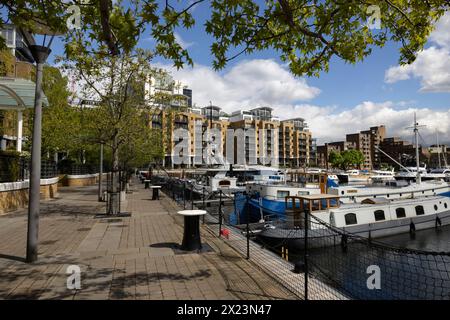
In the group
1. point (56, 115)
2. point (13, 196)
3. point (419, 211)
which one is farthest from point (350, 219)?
point (56, 115)

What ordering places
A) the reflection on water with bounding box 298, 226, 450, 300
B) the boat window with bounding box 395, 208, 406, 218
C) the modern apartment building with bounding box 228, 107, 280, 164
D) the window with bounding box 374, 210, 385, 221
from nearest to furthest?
the reflection on water with bounding box 298, 226, 450, 300
the window with bounding box 374, 210, 385, 221
the boat window with bounding box 395, 208, 406, 218
the modern apartment building with bounding box 228, 107, 280, 164

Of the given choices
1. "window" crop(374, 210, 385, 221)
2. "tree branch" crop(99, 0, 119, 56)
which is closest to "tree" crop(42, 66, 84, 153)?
"tree branch" crop(99, 0, 119, 56)

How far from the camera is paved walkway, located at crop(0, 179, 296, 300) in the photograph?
5.40m

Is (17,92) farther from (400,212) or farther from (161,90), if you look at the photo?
(400,212)

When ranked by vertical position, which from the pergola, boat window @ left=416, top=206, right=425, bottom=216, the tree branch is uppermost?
the pergola

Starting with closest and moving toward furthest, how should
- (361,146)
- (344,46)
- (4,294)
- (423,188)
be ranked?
1. (4,294)
2. (344,46)
3. (423,188)
4. (361,146)

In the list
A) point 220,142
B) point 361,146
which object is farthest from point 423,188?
point 361,146

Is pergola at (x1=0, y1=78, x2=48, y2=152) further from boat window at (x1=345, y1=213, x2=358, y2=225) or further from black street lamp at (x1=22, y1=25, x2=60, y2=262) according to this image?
boat window at (x1=345, y1=213, x2=358, y2=225)

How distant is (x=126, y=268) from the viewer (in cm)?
675

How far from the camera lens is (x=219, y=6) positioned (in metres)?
6.27

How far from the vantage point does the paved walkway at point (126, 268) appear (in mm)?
5402

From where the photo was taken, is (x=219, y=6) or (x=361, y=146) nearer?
(x=219, y=6)

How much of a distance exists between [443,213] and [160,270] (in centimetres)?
2428
